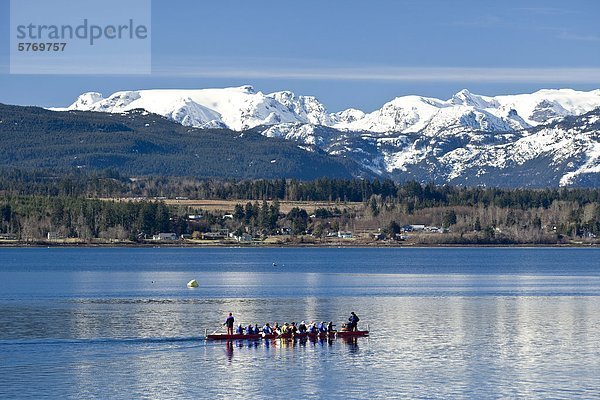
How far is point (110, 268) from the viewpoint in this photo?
169m

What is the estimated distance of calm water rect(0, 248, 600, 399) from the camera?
56906 mm

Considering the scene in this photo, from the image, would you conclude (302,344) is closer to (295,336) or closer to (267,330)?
(295,336)

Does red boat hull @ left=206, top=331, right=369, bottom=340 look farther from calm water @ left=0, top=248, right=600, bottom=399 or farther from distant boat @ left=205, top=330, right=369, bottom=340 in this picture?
calm water @ left=0, top=248, right=600, bottom=399

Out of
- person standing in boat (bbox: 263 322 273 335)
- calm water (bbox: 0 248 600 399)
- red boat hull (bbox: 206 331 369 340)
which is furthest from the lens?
person standing in boat (bbox: 263 322 273 335)

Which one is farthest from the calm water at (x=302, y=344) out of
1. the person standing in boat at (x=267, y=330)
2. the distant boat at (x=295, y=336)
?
the person standing in boat at (x=267, y=330)

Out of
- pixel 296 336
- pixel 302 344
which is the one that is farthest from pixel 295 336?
pixel 302 344

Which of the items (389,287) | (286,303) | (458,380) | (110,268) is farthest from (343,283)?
(458,380)

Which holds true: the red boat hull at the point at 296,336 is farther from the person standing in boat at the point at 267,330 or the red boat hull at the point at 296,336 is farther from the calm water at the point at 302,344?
the calm water at the point at 302,344

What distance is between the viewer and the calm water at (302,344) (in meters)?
56.9

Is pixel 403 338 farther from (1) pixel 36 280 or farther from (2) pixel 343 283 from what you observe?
(1) pixel 36 280

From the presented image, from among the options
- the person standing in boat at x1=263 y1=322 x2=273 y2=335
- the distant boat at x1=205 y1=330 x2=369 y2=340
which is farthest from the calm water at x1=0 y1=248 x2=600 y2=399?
the person standing in boat at x1=263 y1=322 x2=273 y2=335

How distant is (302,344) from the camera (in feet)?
241

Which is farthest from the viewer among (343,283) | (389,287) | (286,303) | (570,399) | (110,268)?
(110,268)

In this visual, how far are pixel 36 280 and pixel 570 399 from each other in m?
92.9
